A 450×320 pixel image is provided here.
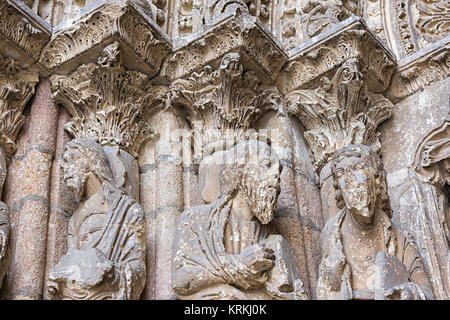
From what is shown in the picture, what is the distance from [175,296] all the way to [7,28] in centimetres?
174

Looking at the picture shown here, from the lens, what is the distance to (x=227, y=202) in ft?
13.8

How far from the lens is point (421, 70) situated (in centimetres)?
505

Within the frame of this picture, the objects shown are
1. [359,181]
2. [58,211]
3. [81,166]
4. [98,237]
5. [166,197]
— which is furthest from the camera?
[166,197]

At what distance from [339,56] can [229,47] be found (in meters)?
0.67

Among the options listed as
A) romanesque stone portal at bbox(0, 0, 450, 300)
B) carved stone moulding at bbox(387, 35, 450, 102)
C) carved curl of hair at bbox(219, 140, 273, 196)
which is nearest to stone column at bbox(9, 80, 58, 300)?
romanesque stone portal at bbox(0, 0, 450, 300)

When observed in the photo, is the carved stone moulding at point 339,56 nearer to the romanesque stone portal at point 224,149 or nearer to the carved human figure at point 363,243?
the romanesque stone portal at point 224,149

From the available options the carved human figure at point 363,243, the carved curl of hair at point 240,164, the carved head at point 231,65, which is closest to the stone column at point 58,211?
the carved curl of hair at point 240,164

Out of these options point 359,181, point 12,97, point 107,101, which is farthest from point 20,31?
point 359,181

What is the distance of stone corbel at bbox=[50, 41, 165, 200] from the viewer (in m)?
4.61

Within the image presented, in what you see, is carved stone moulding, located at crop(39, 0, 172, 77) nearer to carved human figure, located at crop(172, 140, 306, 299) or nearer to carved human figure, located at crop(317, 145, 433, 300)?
carved human figure, located at crop(172, 140, 306, 299)

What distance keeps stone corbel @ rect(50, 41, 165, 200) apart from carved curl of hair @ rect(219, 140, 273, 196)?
54 centimetres

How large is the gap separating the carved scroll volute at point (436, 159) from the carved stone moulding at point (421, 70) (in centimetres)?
33

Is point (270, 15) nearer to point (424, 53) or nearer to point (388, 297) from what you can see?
point (424, 53)

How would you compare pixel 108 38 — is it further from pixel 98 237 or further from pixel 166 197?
pixel 98 237
